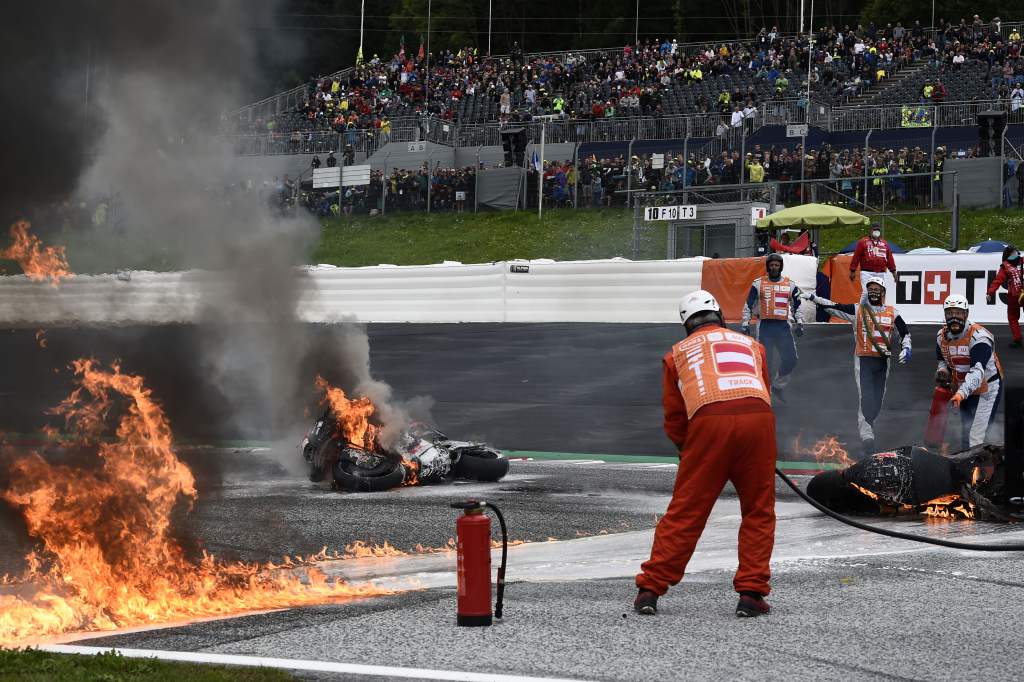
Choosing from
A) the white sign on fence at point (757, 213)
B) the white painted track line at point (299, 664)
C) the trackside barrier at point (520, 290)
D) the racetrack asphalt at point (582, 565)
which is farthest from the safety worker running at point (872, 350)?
the white sign on fence at point (757, 213)

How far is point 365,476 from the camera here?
11.5m

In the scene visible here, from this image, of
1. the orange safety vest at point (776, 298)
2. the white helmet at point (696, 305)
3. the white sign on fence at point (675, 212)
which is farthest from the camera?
the white sign on fence at point (675, 212)

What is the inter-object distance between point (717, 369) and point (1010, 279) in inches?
579

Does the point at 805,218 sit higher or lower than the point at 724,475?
higher

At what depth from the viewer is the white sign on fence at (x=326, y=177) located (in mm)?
33938

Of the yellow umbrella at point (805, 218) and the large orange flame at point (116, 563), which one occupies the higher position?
the yellow umbrella at point (805, 218)

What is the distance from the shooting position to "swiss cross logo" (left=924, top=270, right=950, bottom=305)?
856 inches

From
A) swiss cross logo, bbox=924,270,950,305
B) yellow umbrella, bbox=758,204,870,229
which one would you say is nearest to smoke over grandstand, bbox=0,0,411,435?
swiss cross logo, bbox=924,270,950,305

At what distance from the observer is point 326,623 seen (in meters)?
6.47

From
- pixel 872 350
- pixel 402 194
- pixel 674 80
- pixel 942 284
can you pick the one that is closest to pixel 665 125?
pixel 674 80

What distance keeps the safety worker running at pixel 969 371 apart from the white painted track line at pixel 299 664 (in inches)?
291

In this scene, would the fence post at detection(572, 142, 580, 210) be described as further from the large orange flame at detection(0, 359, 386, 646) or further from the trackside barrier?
the large orange flame at detection(0, 359, 386, 646)

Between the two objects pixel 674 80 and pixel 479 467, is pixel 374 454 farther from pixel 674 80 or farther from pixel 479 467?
pixel 674 80

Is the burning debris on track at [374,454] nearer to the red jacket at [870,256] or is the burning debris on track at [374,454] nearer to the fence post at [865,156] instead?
the red jacket at [870,256]
